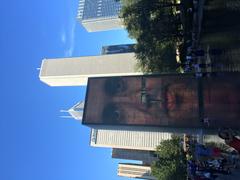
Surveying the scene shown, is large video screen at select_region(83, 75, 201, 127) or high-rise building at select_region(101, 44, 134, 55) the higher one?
high-rise building at select_region(101, 44, 134, 55)

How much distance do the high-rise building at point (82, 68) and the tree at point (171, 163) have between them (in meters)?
46.7

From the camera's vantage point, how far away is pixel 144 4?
4450cm

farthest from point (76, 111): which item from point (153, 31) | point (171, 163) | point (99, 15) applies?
point (153, 31)

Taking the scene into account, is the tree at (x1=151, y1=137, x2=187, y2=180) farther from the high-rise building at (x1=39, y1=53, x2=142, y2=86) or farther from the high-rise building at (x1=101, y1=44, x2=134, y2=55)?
the high-rise building at (x1=101, y1=44, x2=134, y2=55)

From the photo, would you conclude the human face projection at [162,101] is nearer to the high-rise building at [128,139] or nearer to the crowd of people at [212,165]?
the crowd of people at [212,165]

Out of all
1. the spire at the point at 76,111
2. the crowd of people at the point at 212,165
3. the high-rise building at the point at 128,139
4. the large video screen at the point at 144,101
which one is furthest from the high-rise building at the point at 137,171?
the crowd of people at the point at 212,165

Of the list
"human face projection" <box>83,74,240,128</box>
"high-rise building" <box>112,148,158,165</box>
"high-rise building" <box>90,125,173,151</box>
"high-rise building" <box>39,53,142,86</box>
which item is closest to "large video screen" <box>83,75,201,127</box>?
"human face projection" <box>83,74,240,128</box>

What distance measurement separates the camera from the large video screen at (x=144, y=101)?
33219 mm

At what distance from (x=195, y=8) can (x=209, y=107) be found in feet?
35.7

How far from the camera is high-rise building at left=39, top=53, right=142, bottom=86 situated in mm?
100812

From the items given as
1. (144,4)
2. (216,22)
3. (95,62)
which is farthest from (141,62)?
(95,62)

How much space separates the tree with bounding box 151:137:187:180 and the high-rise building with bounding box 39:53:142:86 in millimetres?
46690

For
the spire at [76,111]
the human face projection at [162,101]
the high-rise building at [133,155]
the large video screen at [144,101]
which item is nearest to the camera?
the human face projection at [162,101]

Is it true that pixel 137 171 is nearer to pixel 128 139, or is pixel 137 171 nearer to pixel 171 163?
pixel 128 139
